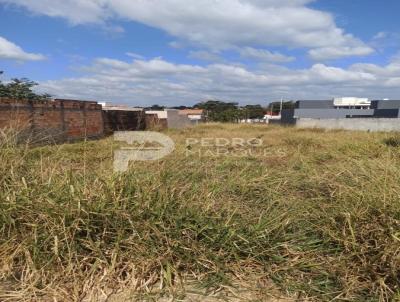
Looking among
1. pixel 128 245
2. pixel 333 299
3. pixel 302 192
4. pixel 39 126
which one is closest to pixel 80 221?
pixel 128 245

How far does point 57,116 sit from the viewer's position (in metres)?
10.8

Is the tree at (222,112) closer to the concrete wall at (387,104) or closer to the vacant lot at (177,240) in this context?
the concrete wall at (387,104)

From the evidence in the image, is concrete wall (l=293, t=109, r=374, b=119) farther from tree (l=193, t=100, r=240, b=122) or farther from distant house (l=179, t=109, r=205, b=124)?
distant house (l=179, t=109, r=205, b=124)

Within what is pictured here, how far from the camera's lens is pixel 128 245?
7.49 ft

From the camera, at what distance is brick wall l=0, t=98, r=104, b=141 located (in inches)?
337

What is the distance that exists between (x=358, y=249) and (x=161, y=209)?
4.18 feet

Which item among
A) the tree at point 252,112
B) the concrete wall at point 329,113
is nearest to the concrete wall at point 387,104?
the concrete wall at point 329,113

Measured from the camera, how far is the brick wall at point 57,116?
8.56 m

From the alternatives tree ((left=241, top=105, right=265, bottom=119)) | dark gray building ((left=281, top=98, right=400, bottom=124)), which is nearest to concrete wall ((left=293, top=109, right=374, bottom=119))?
dark gray building ((left=281, top=98, right=400, bottom=124))

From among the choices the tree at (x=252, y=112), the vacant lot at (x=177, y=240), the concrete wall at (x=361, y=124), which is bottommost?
the vacant lot at (x=177, y=240)

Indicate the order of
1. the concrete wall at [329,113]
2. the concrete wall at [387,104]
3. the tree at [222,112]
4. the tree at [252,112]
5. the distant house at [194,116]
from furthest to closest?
the tree at [252,112] < the concrete wall at [387,104] < the concrete wall at [329,113] < the tree at [222,112] < the distant house at [194,116]

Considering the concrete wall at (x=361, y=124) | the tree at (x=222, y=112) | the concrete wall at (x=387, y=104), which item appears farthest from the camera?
the concrete wall at (x=387, y=104)

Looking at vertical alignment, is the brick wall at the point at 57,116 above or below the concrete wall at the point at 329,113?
below

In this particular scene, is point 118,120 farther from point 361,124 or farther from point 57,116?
point 361,124
